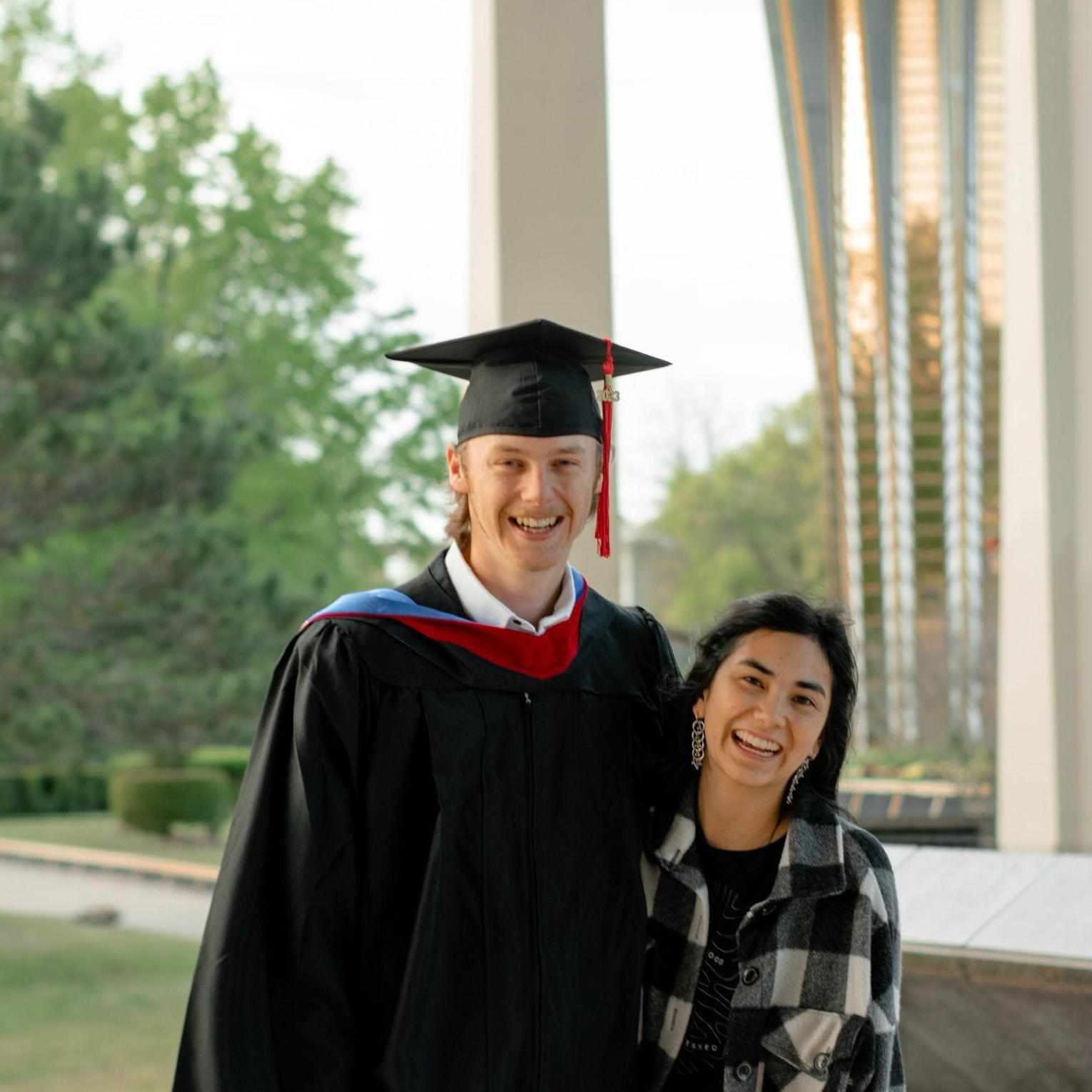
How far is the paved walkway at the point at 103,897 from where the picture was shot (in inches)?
674

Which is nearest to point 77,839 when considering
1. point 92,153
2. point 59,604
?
point 59,604

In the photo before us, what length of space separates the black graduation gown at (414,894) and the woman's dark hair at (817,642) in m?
0.29

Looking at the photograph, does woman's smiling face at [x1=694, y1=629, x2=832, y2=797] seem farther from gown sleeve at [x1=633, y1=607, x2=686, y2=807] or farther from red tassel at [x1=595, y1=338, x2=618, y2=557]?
red tassel at [x1=595, y1=338, x2=618, y2=557]

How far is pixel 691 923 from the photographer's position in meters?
2.59

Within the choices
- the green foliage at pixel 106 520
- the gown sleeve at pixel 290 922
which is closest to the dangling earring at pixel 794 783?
the gown sleeve at pixel 290 922

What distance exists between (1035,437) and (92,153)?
56.4ft

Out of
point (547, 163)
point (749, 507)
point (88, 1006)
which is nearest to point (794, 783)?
point (547, 163)

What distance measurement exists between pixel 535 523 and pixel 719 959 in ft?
2.84

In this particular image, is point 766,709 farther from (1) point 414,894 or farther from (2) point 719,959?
(1) point 414,894

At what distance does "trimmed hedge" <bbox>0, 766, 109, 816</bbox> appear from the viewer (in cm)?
2084

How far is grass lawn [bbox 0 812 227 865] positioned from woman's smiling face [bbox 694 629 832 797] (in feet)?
55.4

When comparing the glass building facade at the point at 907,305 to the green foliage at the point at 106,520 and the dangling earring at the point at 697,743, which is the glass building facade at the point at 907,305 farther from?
the dangling earring at the point at 697,743

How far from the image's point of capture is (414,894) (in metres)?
2.47

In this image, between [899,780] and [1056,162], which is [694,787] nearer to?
[1056,162]
